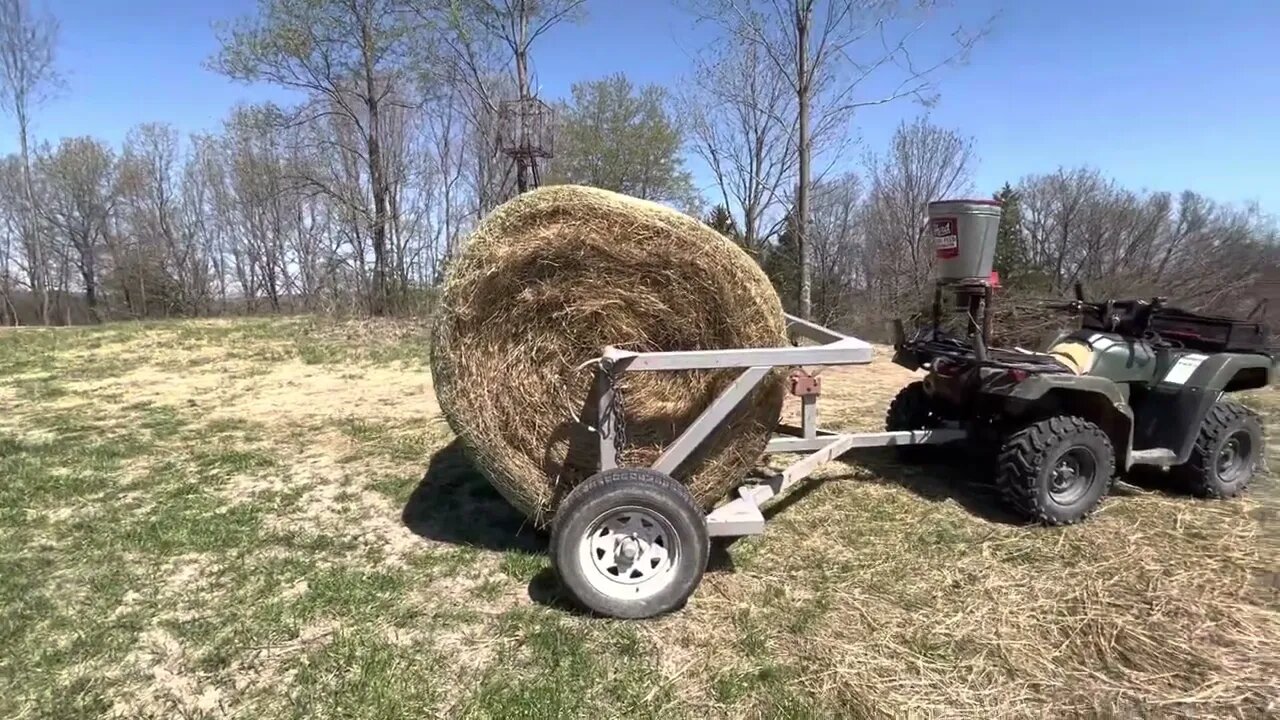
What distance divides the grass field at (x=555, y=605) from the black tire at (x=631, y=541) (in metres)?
0.14

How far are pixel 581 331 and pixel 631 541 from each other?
48.6 inches

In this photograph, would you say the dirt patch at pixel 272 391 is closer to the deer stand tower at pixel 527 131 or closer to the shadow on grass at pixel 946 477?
the shadow on grass at pixel 946 477

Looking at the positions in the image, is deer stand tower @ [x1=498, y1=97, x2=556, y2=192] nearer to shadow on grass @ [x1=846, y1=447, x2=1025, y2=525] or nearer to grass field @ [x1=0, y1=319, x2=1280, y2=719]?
grass field @ [x1=0, y1=319, x2=1280, y2=719]

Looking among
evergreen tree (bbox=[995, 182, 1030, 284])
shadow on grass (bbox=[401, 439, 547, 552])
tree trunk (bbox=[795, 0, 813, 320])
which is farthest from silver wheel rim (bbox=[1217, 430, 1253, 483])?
evergreen tree (bbox=[995, 182, 1030, 284])

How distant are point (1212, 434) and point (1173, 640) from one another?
234 centimetres

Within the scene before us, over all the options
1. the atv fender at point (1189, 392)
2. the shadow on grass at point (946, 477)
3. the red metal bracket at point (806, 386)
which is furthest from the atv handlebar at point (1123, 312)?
the red metal bracket at point (806, 386)

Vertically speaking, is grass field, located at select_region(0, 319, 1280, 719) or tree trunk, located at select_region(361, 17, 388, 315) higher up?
tree trunk, located at select_region(361, 17, 388, 315)

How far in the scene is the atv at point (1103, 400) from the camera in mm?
4496

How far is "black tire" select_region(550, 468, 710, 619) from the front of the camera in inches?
137

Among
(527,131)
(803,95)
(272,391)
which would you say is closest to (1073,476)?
(272,391)

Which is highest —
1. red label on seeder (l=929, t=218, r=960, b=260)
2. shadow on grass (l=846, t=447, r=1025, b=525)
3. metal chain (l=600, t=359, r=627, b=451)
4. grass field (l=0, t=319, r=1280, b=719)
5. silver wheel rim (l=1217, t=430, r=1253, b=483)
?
red label on seeder (l=929, t=218, r=960, b=260)

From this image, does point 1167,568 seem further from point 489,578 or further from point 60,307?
point 60,307

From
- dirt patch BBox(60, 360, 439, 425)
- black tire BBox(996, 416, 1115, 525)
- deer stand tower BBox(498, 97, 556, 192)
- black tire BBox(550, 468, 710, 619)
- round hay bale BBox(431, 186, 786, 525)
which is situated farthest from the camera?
deer stand tower BBox(498, 97, 556, 192)

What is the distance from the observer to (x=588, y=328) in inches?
167
